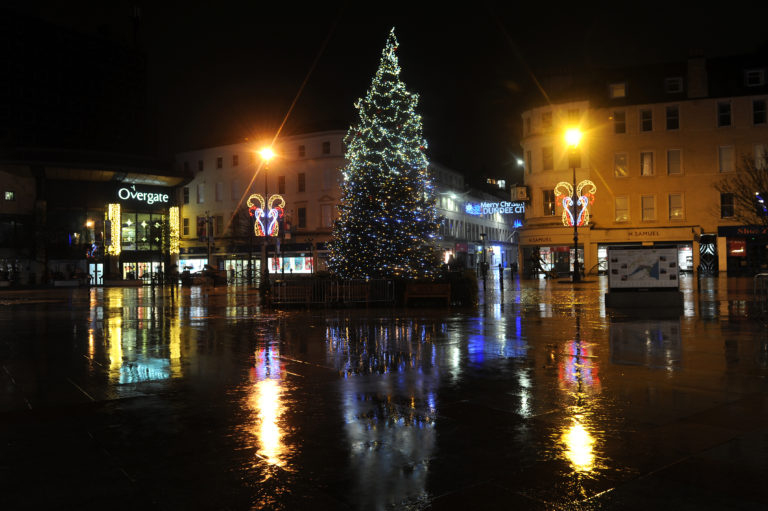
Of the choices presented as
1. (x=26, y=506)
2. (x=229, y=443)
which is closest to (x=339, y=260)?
(x=229, y=443)

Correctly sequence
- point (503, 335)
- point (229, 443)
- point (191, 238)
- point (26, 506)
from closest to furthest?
→ point (26, 506)
point (229, 443)
point (503, 335)
point (191, 238)

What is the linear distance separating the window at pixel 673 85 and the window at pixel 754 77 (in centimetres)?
448

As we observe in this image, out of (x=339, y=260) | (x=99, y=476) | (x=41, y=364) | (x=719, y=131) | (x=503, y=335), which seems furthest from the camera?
(x=719, y=131)

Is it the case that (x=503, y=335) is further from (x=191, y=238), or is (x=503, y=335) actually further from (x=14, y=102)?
(x=14, y=102)

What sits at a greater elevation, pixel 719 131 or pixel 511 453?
pixel 719 131

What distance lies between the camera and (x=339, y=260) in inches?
961

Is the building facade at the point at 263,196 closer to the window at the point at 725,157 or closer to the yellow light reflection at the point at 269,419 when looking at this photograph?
the window at the point at 725,157

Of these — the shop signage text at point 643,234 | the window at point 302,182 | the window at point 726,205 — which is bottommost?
the shop signage text at point 643,234

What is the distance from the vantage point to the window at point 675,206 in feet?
161

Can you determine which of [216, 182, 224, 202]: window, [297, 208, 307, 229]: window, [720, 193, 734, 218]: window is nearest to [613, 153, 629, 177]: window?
[720, 193, 734, 218]: window

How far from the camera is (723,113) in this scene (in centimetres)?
4800

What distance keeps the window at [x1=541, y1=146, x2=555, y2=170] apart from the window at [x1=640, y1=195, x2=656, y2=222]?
7.57 meters

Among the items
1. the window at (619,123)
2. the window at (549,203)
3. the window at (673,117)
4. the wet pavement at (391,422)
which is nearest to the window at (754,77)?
the window at (673,117)

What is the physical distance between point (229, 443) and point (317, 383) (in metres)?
2.82
